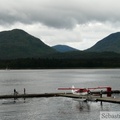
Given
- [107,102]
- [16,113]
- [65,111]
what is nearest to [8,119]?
[16,113]

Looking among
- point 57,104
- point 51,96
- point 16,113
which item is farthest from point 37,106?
point 51,96

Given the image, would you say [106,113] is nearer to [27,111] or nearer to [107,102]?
[107,102]

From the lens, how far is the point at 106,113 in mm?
51094

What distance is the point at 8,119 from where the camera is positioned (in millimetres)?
47656

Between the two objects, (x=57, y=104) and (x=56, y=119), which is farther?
(x=57, y=104)

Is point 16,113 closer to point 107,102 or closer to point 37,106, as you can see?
point 37,106

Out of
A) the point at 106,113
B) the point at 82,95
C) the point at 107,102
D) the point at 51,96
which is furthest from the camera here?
the point at 51,96

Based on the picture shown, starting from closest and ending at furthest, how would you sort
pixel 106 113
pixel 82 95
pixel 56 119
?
1. pixel 56 119
2. pixel 106 113
3. pixel 82 95

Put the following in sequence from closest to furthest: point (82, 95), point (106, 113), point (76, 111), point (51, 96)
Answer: point (106, 113)
point (76, 111)
point (82, 95)
point (51, 96)

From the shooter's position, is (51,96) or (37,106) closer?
(37,106)

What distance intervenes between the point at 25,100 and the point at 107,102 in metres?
18.3

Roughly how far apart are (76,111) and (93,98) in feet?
30.7

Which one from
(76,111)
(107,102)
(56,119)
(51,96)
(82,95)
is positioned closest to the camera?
(56,119)

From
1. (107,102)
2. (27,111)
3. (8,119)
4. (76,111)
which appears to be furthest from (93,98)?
(8,119)
